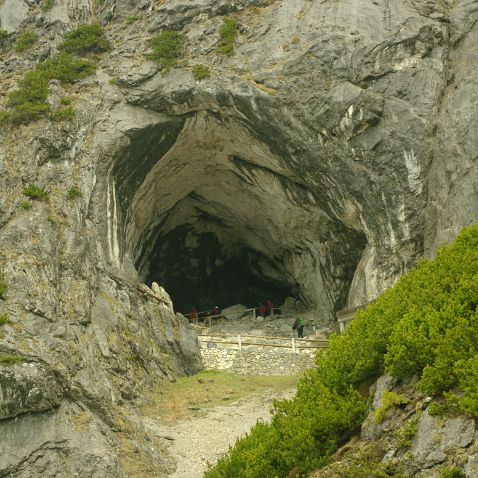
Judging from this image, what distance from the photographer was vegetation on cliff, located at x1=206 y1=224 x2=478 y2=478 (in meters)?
9.24

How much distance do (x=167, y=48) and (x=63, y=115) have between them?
5666 mm

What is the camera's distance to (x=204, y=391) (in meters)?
22.2

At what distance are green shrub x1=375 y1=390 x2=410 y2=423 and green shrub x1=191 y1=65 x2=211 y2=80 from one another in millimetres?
19545

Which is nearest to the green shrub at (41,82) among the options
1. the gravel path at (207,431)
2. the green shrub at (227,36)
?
the green shrub at (227,36)

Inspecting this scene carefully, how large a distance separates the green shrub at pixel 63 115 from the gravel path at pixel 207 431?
12.9 metres

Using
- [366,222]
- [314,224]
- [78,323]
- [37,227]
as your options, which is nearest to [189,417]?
[78,323]

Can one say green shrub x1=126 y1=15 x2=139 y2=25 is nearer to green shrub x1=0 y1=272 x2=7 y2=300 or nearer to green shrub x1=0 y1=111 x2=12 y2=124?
green shrub x1=0 y1=111 x2=12 y2=124

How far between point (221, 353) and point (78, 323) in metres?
6.90

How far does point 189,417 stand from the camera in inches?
783

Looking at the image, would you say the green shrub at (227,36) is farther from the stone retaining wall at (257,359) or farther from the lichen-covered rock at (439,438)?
the lichen-covered rock at (439,438)

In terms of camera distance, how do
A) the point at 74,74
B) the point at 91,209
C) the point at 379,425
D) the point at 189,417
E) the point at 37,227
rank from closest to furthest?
the point at 379,425, the point at 189,417, the point at 37,227, the point at 91,209, the point at 74,74

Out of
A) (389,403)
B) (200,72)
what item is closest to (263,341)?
Result: (200,72)

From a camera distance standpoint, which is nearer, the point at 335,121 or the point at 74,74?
the point at 335,121

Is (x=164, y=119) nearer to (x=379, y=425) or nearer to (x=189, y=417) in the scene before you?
(x=189, y=417)
